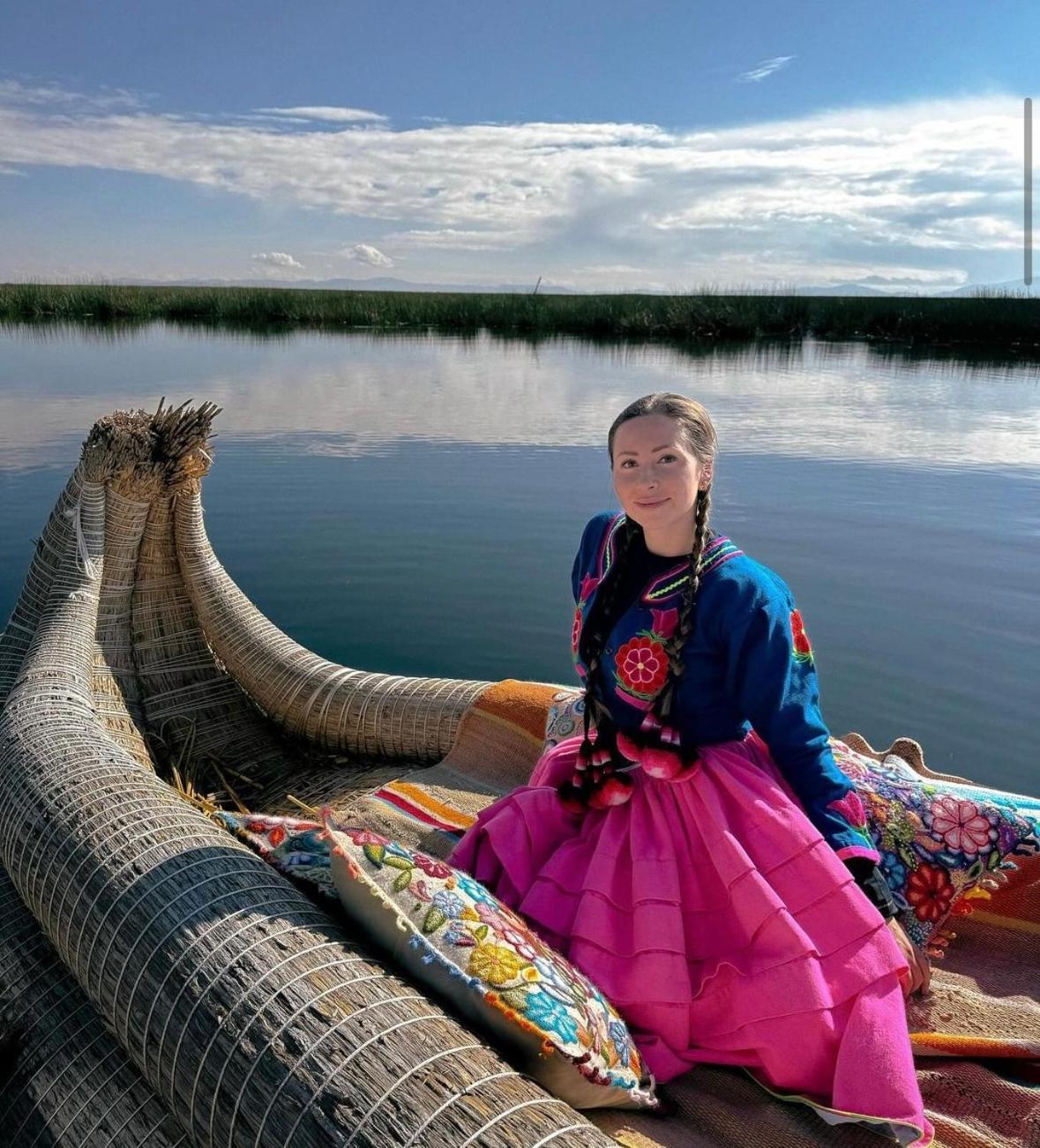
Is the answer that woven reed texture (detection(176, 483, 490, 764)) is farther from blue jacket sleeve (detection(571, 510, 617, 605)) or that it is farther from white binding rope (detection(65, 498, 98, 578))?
blue jacket sleeve (detection(571, 510, 617, 605))

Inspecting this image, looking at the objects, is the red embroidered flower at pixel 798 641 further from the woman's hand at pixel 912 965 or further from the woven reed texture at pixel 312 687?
the woven reed texture at pixel 312 687

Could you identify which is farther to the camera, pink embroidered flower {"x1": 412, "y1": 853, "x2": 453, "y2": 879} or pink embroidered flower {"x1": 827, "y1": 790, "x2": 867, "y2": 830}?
pink embroidered flower {"x1": 827, "y1": 790, "x2": 867, "y2": 830}

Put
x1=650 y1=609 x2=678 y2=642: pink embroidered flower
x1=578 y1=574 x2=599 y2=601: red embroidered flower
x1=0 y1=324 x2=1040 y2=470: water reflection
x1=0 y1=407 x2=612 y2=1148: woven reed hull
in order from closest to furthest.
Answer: x1=0 y1=407 x2=612 y2=1148: woven reed hull → x1=650 y1=609 x2=678 y2=642: pink embroidered flower → x1=578 y1=574 x2=599 y2=601: red embroidered flower → x1=0 y1=324 x2=1040 y2=470: water reflection

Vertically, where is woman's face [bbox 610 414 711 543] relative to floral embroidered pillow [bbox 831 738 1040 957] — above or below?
above

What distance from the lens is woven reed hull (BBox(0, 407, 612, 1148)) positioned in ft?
3.86

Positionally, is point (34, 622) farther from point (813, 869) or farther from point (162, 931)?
point (813, 869)

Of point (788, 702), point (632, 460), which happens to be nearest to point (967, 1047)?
point (788, 702)

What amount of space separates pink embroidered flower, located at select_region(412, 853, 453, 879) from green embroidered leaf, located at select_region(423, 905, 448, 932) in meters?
0.07

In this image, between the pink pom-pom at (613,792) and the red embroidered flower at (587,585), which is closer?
the pink pom-pom at (613,792)

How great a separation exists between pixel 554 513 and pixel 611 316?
22807 mm

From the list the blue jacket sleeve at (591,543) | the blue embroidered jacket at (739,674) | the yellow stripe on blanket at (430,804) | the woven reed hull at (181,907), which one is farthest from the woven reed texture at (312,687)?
the blue embroidered jacket at (739,674)

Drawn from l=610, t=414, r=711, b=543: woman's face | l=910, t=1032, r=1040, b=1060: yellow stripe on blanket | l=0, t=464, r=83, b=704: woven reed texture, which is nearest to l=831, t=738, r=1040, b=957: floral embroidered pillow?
l=910, t=1032, r=1040, b=1060: yellow stripe on blanket

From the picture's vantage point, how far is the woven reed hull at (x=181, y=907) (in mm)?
1178

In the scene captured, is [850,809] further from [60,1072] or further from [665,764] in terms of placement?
[60,1072]
